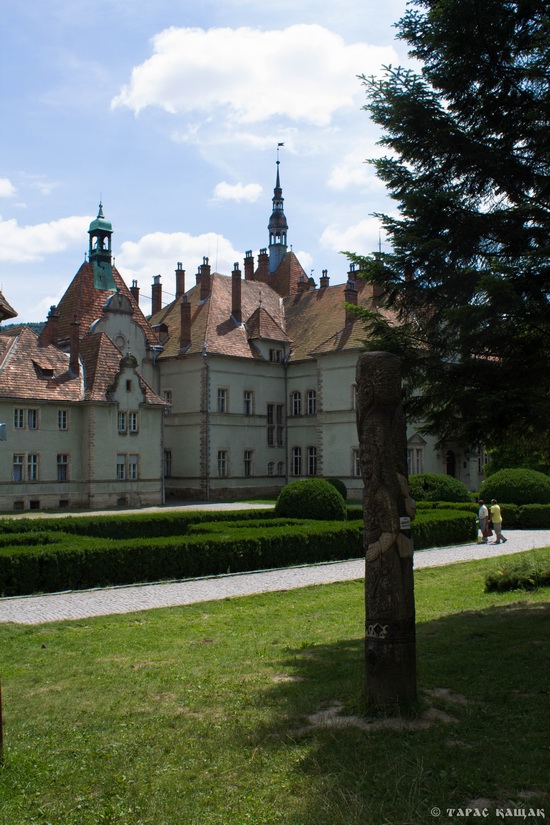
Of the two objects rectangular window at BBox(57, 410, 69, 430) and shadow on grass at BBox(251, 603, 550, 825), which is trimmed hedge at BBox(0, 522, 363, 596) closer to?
shadow on grass at BBox(251, 603, 550, 825)

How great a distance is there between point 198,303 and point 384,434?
4549 cm

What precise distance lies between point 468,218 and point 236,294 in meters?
40.7

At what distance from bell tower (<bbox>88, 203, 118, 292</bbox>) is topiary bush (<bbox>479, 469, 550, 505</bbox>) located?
2693 centimetres

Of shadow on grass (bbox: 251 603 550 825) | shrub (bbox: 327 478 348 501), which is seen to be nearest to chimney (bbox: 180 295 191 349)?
shrub (bbox: 327 478 348 501)

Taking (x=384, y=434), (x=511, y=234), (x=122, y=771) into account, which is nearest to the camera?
(x=122, y=771)

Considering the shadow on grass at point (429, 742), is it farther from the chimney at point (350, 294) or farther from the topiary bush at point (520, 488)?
the chimney at point (350, 294)

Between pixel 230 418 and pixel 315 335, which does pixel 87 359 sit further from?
pixel 315 335

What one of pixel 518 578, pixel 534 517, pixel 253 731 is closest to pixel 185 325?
pixel 534 517

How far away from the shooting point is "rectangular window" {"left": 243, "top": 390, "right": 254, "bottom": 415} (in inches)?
1950

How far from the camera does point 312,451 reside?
50375 millimetres

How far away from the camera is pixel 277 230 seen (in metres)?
65.4

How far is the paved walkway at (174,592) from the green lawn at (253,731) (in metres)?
2.12

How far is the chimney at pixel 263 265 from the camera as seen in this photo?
5984 centimetres

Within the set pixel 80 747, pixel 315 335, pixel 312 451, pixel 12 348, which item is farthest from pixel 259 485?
pixel 80 747
